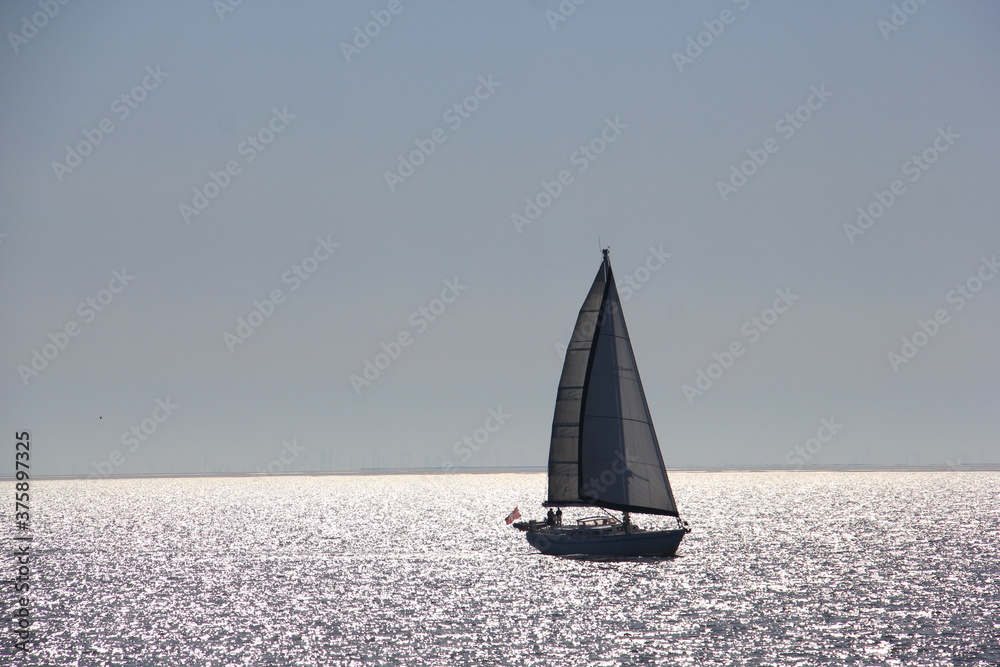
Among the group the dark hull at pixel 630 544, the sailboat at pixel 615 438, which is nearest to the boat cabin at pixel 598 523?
the dark hull at pixel 630 544

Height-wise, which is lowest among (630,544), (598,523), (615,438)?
(630,544)

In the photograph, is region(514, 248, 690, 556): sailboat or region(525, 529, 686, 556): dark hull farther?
region(525, 529, 686, 556): dark hull

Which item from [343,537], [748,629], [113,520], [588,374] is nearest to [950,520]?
[343,537]

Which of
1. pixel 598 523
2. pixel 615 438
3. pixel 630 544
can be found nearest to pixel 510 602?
pixel 630 544

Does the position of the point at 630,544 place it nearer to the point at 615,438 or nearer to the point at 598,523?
the point at 598,523

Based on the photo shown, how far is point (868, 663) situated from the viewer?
43.4 metres

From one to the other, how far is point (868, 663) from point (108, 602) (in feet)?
147

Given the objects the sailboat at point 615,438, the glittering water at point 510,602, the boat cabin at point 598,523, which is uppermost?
the sailboat at point 615,438

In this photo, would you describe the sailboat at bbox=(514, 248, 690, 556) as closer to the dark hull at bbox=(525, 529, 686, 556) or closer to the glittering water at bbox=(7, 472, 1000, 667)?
the dark hull at bbox=(525, 529, 686, 556)

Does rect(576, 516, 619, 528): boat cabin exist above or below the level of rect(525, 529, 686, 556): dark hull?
above

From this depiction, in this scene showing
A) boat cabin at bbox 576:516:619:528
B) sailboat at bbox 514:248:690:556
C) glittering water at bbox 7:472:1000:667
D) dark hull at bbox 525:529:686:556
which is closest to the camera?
glittering water at bbox 7:472:1000:667

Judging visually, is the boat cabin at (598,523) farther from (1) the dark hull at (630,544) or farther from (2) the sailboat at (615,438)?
(2) the sailboat at (615,438)

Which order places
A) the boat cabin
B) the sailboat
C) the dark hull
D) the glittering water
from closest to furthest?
1. the glittering water
2. the sailboat
3. the dark hull
4. the boat cabin

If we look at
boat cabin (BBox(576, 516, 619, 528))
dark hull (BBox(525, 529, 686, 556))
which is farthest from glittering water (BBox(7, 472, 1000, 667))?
boat cabin (BBox(576, 516, 619, 528))
